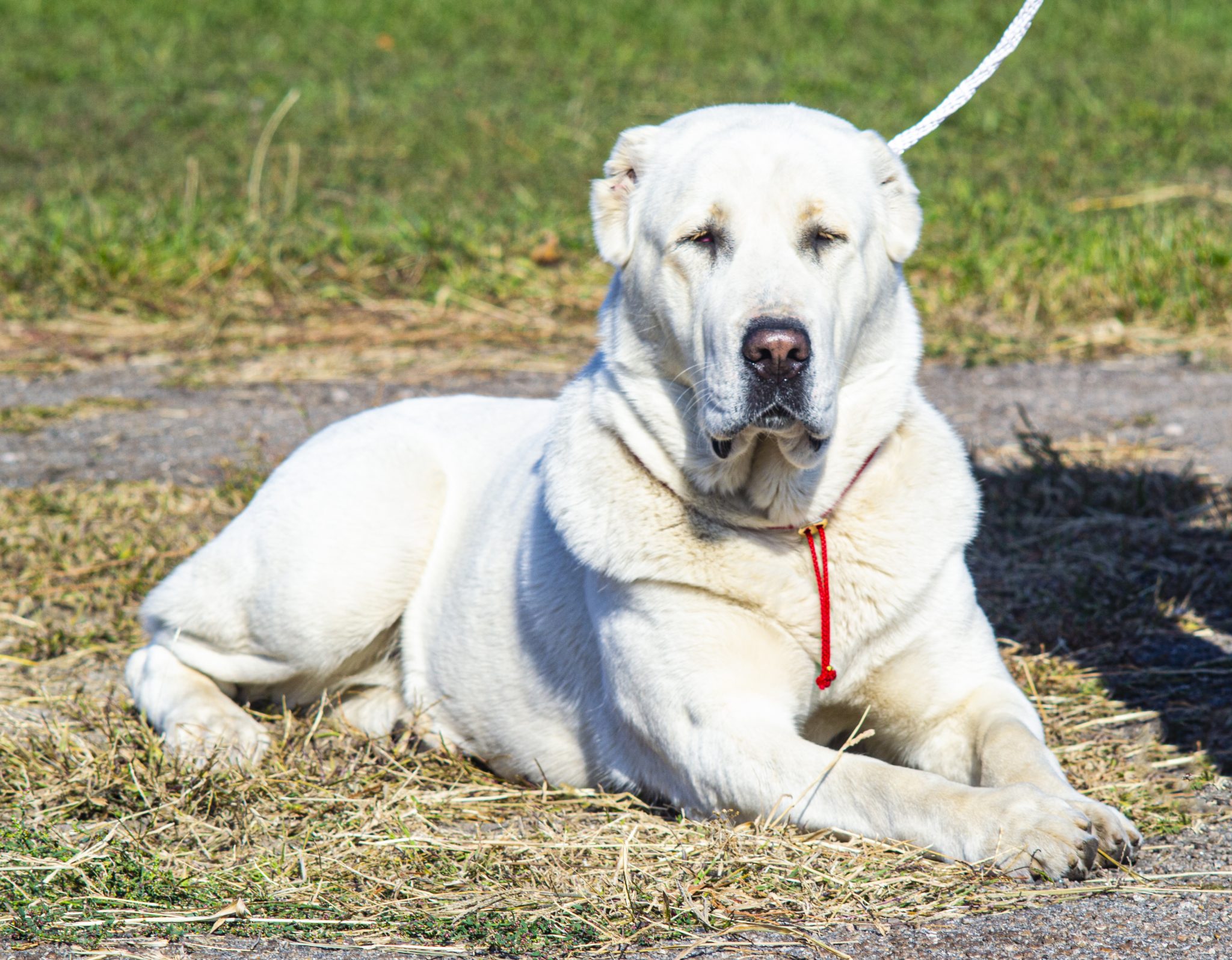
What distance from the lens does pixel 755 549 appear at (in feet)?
9.52

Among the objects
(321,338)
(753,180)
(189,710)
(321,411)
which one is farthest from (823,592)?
(321,338)

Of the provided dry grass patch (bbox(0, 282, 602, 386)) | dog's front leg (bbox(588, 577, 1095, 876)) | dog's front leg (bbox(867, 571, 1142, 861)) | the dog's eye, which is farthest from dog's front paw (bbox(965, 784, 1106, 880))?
dry grass patch (bbox(0, 282, 602, 386))

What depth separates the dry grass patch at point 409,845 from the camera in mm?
2410

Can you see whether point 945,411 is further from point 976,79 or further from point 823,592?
point 823,592

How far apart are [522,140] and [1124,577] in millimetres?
7529

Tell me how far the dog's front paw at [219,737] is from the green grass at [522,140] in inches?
165

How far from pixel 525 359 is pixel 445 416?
2841 mm

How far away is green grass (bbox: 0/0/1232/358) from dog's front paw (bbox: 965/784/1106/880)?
4470mm

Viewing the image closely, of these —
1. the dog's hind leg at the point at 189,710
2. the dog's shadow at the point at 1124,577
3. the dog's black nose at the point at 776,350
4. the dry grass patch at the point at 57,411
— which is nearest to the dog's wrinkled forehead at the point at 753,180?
the dog's black nose at the point at 776,350

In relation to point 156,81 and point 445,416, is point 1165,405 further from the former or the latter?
point 156,81

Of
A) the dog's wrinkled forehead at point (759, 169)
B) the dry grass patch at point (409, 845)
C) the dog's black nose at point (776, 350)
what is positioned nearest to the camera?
the dry grass patch at point (409, 845)

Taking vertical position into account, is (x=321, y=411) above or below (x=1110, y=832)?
below

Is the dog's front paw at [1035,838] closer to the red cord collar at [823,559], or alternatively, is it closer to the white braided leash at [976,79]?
the red cord collar at [823,559]

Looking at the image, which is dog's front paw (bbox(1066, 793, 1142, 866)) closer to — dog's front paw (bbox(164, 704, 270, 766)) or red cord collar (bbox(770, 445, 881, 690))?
red cord collar (bbox(770, 445, 881, 690))
